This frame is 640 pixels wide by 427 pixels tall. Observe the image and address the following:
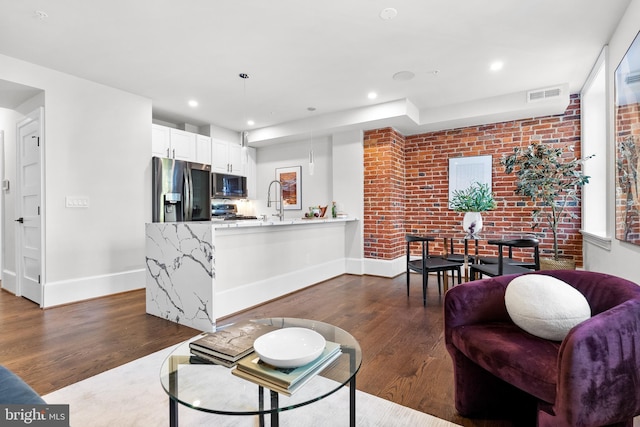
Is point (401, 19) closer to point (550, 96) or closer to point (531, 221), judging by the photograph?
point (550, 96)

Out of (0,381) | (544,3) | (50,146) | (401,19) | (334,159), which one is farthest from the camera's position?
(334,159)

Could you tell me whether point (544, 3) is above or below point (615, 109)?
above

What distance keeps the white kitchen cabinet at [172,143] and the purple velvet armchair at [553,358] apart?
4479 mm

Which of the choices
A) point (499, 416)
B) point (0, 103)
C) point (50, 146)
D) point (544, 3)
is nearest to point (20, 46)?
point (50, 146)

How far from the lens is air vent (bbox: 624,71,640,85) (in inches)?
84.5

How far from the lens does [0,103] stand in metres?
3.78

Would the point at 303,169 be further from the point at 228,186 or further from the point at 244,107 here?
the point at 244,107

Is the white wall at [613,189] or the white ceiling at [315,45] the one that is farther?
the white ceiling at [315,45]

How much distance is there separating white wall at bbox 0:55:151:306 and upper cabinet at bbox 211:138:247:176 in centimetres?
132

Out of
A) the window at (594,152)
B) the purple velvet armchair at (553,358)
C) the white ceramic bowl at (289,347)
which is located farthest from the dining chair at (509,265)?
the white ceramic bowl at (289,347)

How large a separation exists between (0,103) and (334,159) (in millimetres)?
4350

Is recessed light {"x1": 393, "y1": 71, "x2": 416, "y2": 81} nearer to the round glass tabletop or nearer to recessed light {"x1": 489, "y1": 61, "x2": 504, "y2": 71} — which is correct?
recessed light {"x1": 489, "y1": 61, "x2": 504, "y2": 71}

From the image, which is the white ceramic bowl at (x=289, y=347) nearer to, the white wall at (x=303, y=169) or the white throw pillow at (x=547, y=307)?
the white throw pillow at (x=547, y=307)

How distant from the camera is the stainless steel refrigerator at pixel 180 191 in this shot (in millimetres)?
4352
